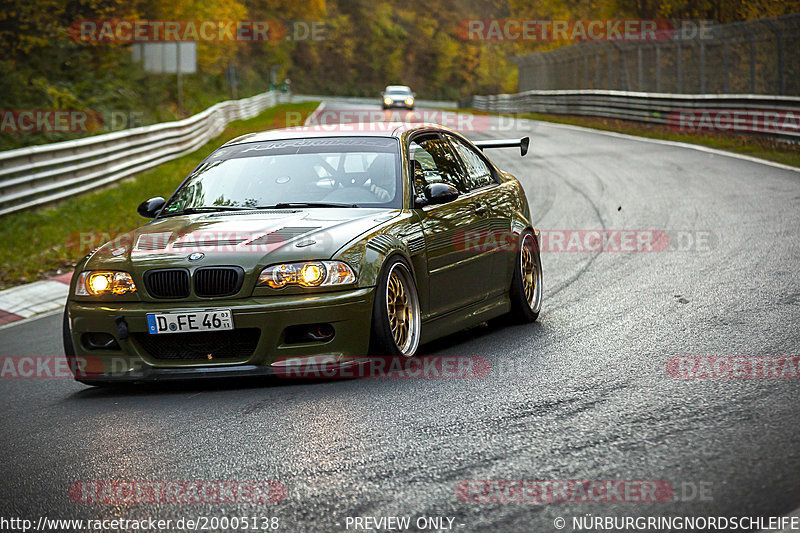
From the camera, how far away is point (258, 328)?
5879 millimetres

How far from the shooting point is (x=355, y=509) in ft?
12.8

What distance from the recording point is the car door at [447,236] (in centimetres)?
684

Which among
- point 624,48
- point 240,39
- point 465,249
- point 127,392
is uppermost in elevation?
point 240,39

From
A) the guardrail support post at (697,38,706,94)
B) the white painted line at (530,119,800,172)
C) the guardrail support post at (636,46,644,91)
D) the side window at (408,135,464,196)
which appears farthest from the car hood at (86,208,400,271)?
the guardrail support post at (636,46,644,91)

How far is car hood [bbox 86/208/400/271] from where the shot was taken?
6.00 m

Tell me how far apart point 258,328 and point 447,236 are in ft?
5.39

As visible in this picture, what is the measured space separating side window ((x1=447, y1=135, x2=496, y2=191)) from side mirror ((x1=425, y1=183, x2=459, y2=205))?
2.60 ft

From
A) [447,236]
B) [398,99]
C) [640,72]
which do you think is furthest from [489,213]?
[398,99]

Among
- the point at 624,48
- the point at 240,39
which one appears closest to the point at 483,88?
the point at 240,39

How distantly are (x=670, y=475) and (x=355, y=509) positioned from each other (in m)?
1.16

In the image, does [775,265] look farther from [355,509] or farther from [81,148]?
[81,148]

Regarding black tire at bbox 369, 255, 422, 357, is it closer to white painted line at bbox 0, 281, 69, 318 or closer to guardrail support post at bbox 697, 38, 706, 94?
white painted line at bbox 0, 281, 69, 318

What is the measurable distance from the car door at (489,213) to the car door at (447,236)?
2.5 inches

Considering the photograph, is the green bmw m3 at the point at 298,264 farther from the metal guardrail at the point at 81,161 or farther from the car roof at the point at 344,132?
the metal guardrail at the point at 81,161
